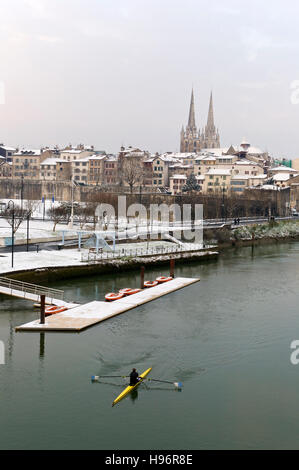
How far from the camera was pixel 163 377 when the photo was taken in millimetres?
16500

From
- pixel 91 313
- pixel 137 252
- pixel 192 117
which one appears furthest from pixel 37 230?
pixel 192 117

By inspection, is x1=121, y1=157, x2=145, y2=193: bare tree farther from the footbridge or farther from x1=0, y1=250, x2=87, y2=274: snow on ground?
the footbridge

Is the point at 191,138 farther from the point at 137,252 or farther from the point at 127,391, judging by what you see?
the point at 127,391

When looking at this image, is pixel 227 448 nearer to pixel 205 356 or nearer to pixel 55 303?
pixel 205 356

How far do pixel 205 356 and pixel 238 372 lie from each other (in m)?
1.59

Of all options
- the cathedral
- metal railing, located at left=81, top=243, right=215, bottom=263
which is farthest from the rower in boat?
the cathedral

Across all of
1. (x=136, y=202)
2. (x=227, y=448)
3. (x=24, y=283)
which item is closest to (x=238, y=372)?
(x=227, y=448)

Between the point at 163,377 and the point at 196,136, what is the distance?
133350 mm

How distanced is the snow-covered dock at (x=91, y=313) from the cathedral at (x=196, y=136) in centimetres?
11864

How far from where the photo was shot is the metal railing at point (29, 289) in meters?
25.0

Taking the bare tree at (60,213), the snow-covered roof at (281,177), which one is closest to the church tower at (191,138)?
the snow-covered roof at (281,177)

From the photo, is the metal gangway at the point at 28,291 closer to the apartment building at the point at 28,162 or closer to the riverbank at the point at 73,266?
the riverbank at the point at 73,266

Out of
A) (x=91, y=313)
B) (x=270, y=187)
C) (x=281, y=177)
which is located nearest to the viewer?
(x=91, y=313)

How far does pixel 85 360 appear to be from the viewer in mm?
17734
